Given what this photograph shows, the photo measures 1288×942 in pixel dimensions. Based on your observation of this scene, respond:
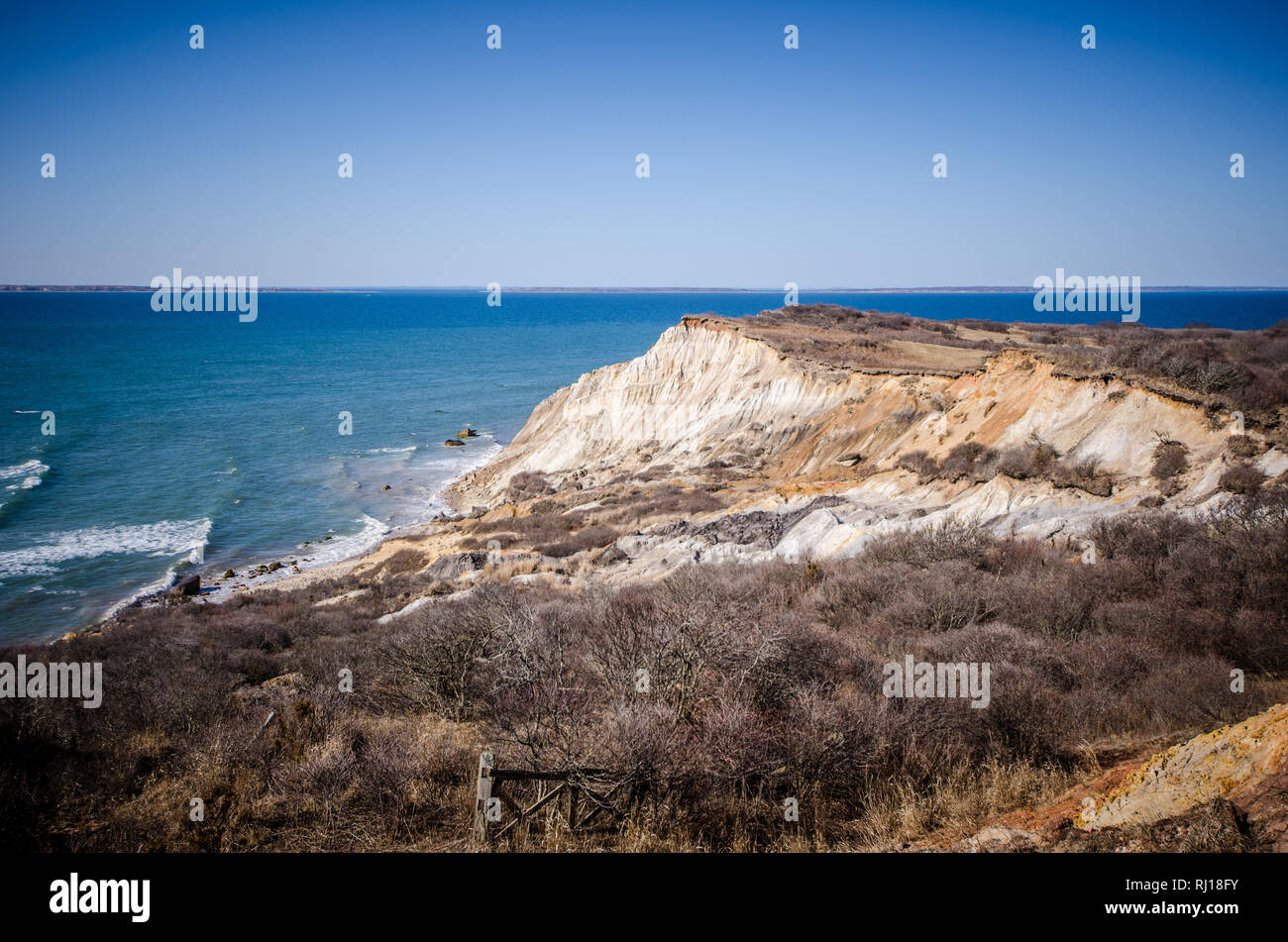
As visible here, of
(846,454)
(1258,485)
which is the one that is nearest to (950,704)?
(1258,485)

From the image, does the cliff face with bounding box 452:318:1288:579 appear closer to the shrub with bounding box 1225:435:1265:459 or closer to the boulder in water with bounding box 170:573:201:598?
the shrub with bounding box 1225:435:1265:459

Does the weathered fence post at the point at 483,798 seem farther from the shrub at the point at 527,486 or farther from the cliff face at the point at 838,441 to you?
the shrub at the point at 527,486

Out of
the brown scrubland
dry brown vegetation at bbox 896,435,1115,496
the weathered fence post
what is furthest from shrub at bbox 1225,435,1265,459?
the weathered fence post

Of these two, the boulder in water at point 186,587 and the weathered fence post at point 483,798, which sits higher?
the weathered fence post at point 483,798

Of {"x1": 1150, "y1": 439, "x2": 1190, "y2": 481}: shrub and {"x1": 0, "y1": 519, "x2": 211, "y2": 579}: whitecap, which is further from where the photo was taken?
{"x1": 0, "y1": 519, "x2": 211, "y2": 579}: whitecap

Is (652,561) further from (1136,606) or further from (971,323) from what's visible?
(971,323)

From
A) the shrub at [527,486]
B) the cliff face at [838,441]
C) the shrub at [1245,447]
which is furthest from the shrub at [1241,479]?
the shrub at [527,486]
